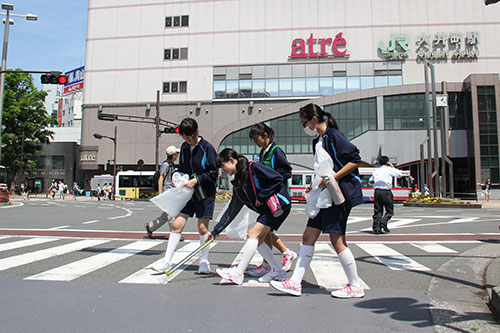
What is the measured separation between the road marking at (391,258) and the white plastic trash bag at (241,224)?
6.79 feet

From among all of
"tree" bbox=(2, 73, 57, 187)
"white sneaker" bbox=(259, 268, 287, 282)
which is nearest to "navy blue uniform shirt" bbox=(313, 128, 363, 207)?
"white sneaker" bbox=(259, 268, 287, 282)

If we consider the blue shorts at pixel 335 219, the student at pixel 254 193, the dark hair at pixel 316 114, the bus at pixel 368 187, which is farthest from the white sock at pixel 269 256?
the bus at pixel 368 187

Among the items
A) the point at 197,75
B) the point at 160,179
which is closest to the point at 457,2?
the point at 197,75

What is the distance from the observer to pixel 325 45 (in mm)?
39469

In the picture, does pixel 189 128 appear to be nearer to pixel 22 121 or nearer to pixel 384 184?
pixel 384 184

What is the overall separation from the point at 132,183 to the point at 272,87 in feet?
56.3

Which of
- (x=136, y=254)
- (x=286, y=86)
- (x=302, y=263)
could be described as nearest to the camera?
(x=302, y=263)

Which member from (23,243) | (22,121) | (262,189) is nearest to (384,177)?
(262,189)

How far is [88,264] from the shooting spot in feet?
15.9

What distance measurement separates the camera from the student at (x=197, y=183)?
14.2ft

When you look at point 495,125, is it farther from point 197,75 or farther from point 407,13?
point 197,75

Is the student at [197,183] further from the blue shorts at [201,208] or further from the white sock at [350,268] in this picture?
the white sock at [350,268]

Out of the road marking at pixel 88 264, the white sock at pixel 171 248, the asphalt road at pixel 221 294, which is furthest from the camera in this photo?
the white sock at pixel 171 248

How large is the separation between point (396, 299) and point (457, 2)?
44.0 m
